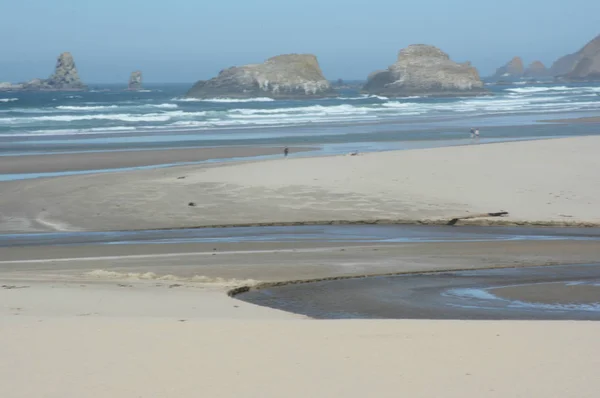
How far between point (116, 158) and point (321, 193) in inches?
Answer: 422

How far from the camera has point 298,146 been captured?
91.9 ft

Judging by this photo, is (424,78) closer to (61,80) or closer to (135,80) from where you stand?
(61,80)

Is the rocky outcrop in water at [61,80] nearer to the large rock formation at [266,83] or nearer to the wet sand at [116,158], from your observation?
the large rock formation at [266,83]

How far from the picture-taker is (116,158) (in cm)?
2462

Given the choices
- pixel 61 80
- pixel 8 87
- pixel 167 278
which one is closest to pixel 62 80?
pixel 61 80

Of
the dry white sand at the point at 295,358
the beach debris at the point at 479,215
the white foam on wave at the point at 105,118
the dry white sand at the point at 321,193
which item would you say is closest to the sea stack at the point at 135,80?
the white foam on wave at the point at 105,118

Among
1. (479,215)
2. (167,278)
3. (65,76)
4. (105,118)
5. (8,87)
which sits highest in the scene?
(65,76)

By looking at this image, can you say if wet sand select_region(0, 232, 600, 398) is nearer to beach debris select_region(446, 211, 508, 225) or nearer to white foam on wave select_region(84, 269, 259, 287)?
white foam on wave select_region(84, 269, 259, 287)

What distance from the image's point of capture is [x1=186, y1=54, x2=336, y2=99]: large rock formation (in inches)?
3816

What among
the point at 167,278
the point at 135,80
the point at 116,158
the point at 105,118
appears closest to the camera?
the point at 167,278

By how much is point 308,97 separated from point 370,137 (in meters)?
64.3

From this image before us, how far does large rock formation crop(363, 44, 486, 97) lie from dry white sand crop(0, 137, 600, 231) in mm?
81930

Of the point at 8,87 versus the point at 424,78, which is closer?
the point at 424,78

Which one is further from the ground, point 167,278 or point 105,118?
point 167,278
